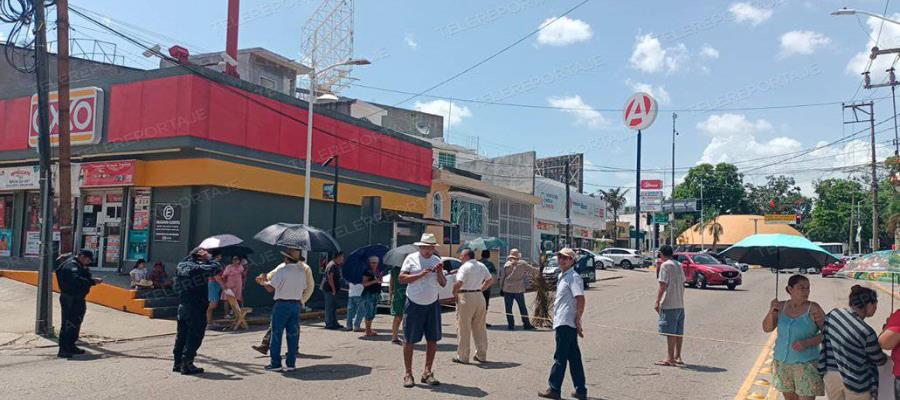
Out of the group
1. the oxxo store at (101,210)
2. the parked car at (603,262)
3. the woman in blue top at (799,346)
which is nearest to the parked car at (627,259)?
the parked car at (603,262)

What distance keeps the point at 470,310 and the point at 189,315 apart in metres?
3.72

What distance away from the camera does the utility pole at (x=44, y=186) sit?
38.0ft

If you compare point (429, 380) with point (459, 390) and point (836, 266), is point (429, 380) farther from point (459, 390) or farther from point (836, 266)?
point (836, 266)

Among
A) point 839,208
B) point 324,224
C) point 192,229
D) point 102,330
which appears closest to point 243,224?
point 192,229

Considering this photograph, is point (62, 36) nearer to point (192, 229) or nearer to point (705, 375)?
point (192, 229)

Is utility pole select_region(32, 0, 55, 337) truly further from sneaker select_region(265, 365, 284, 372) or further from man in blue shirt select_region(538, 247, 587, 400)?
man in blue shirt select_region(538, 247, 587, 400)

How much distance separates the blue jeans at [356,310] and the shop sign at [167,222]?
592 cm

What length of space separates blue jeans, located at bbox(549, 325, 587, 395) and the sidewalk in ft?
27.6

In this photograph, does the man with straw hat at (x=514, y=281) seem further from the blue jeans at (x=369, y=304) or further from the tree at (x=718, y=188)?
the tree at (x=718, y=188)

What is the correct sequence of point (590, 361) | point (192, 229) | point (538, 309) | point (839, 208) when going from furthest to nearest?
point (839, 208) → point (192, 229) → point (538, 309) → point (590, 361)

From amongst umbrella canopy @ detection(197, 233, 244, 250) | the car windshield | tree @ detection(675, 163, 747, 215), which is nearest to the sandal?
umbrella canopy @ detection(197, 233, 244, 250)

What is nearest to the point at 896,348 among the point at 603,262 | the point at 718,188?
the point at 603,262

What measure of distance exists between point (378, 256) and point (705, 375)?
20.7 ft

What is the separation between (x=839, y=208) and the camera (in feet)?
274
